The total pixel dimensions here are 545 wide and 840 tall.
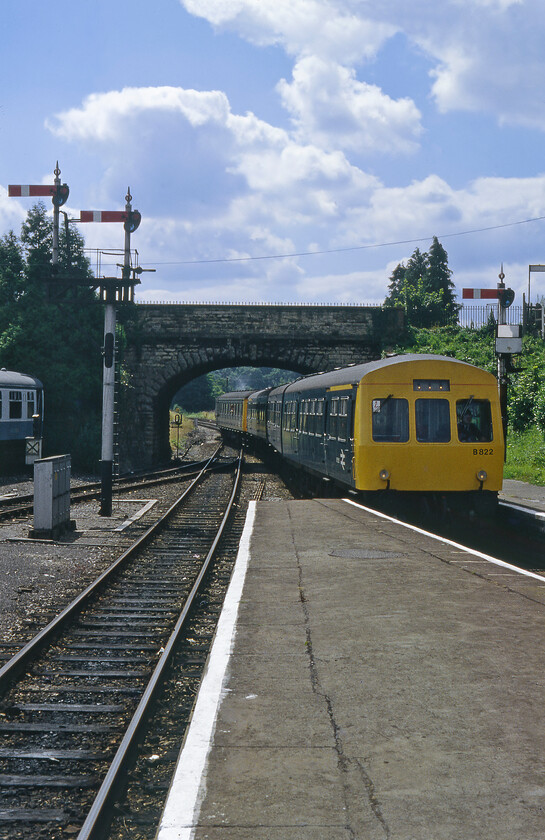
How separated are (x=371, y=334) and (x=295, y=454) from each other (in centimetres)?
1350

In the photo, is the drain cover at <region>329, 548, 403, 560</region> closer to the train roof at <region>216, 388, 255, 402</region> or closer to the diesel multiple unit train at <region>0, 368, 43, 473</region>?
the diesel multiple unit train at <region>0, 368, 43, 473</region>

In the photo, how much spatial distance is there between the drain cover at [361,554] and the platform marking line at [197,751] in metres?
3.37

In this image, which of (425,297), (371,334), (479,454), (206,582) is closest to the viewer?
(206,582)

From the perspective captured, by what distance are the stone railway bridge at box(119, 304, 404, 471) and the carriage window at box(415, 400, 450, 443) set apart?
70.8 ft

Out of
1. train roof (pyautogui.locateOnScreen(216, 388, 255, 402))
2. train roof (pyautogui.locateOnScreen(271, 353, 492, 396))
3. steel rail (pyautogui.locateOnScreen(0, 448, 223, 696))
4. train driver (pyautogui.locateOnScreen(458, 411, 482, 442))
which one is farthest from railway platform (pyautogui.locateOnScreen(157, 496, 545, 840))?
train roof (pyautogui.locateOnScreen(216, 388, 255, 402))

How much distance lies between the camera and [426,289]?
77375 mm

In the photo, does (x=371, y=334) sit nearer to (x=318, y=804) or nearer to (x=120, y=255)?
(x=120, y=255)

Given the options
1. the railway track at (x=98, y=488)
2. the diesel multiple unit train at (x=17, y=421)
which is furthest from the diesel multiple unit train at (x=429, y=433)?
the diesel multiple unit train at (x=17, y=421)

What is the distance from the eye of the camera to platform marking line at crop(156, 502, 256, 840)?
3486mm

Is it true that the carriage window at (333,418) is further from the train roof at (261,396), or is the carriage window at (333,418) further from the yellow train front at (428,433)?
the train roof at (261,396)

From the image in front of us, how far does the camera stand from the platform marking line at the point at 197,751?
3486 millimetres

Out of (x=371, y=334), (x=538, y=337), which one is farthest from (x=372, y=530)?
(x=538, y=337)

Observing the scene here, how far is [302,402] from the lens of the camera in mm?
22828

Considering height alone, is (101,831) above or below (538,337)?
→ below
